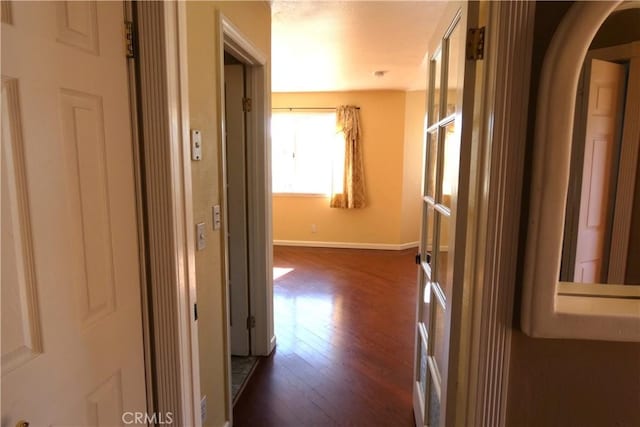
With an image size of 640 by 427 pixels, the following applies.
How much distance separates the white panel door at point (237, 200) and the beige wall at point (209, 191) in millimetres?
538

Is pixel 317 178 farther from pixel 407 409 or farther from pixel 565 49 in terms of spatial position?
pixel 565 49

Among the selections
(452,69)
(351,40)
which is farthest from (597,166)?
(351,40)

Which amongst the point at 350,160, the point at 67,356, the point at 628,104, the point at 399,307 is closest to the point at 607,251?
the point at 628,104

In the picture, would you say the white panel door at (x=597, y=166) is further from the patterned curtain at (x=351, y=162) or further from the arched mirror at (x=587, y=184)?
the patterned curtain at (x=351, y=162)

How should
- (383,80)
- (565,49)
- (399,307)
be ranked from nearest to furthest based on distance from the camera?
(565,49) → (399,307) → (383,80)

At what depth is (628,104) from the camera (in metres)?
0.96

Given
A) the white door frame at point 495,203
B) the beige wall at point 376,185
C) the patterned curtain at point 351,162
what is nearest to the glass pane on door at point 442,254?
the white door frame at point 495,203

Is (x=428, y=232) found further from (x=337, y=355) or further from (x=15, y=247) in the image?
(x=15, y=247)

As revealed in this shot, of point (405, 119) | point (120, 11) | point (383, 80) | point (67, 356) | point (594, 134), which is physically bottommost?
point (67, 356)

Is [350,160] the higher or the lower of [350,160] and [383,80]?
the lower

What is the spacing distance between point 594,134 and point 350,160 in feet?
14.9

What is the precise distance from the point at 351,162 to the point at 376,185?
0.56m

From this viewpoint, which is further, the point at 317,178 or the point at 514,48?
the point at 317,178

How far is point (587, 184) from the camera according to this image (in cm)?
99
